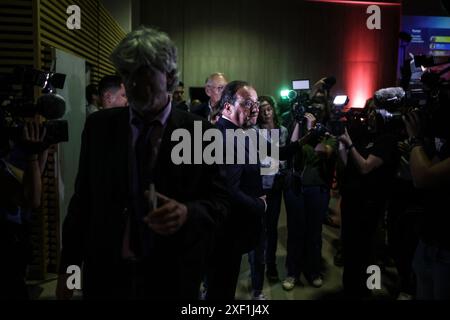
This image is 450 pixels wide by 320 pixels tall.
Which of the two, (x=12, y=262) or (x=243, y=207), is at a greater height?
(x=243, y=207)

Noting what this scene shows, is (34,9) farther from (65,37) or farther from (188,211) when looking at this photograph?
(188,211)

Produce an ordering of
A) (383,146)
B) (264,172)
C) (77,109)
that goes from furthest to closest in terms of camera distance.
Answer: (77,109)
(264,172)
(383,146)

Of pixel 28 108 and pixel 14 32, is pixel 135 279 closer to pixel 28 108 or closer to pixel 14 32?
pixel 28 108

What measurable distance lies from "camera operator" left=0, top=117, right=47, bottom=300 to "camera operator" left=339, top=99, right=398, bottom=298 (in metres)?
1.98

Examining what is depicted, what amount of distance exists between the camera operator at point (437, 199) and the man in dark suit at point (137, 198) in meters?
0.87

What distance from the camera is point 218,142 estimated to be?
138 centimetres

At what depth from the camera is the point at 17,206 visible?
5.24 feet

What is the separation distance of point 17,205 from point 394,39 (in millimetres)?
10131

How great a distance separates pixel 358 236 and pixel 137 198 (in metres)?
2.07

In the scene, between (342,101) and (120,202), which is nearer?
(120,202)

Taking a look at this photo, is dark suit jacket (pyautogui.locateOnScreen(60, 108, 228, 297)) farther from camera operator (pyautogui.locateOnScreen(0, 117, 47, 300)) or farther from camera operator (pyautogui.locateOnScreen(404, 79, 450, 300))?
camera operator (pyautogui.locateOnScreen(404, 79, 450, 300))

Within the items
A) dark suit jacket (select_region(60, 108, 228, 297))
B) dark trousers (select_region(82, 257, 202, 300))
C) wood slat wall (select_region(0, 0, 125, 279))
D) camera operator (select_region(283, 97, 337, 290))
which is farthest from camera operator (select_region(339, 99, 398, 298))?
wood slat wall (select_region(0, 0, 125, 279))

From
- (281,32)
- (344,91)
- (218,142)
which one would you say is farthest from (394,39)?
(218,142)

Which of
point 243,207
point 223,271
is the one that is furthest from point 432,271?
point 223,271
